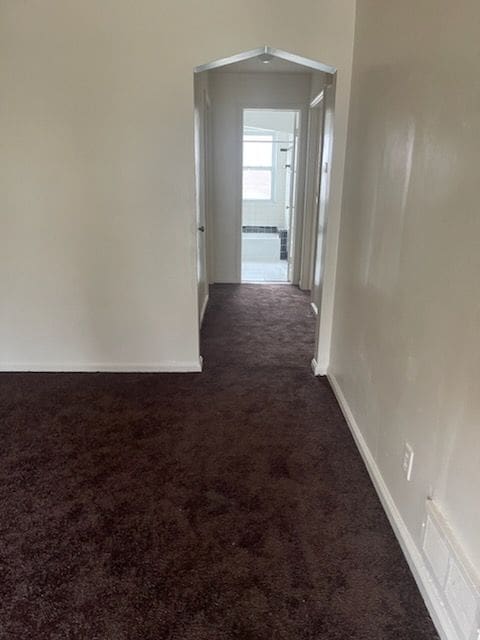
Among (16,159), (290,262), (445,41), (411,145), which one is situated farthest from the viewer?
(290,262)

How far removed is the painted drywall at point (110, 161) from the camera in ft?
8.77

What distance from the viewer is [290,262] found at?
6074 millimetres

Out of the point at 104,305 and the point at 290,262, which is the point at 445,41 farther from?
the point at 290,262

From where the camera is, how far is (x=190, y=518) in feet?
6.46

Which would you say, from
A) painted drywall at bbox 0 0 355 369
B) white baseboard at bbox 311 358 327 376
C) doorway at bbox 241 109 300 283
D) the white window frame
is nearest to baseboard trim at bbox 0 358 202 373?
painted drywall at bbox 0 0 355 369

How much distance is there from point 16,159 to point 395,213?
7.62 feet

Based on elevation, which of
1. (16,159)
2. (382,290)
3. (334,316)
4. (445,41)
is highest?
(445,41)

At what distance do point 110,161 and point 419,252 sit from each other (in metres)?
2.05

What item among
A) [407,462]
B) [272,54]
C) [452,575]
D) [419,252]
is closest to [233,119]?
[272,54]

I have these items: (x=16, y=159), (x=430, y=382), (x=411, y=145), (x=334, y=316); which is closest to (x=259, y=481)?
(x=430, y=382)

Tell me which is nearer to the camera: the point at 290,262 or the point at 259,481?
the point at 259,481

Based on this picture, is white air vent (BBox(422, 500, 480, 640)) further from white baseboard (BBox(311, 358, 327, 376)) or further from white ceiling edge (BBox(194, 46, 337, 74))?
white ceiling edge (BBox(194, 46, 337, 74))

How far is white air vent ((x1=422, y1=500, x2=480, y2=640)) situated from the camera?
Answer: 129cm

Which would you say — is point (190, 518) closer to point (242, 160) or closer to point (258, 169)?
point (242, 160)
